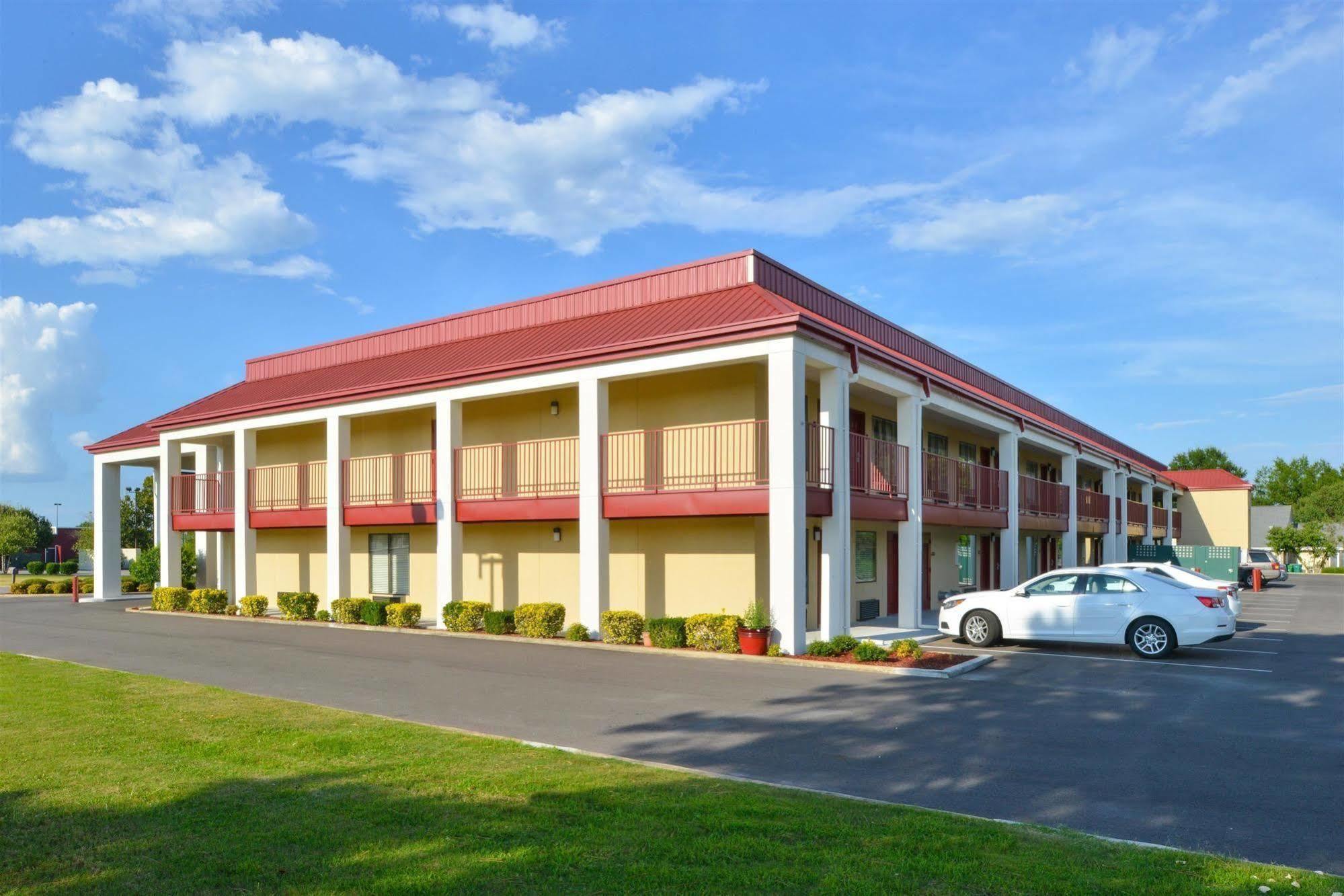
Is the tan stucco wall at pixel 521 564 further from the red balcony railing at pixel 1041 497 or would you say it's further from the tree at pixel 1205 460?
the tree at pixel 1205 460

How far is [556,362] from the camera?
63.4 ft

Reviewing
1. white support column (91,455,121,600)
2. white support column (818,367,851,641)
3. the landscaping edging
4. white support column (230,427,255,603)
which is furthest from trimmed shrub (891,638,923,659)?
white support column (91,455,121,600)

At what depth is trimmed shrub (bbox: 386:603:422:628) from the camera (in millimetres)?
21422

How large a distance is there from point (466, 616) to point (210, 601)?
386 inches

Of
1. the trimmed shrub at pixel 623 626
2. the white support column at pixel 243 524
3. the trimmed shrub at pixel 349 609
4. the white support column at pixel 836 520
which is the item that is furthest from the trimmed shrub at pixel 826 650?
the white support column at pixel 243 524

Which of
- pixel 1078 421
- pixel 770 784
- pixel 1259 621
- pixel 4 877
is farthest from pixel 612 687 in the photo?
pixel 1078 421

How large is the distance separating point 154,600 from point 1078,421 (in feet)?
119

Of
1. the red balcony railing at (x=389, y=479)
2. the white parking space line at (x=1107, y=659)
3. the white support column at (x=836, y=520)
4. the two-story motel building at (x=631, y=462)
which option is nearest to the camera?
the white parking space line at (x=1107, y=659)

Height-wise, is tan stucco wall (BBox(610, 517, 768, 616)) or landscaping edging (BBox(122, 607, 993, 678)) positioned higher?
tan stucco wall (BBox(610, 517, 768, 616))

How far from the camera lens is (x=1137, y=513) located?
4444 cm

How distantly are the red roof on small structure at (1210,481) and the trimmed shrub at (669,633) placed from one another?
46.8 metres

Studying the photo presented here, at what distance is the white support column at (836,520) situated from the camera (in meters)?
16.9

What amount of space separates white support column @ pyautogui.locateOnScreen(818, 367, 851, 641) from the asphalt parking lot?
2.19 meters

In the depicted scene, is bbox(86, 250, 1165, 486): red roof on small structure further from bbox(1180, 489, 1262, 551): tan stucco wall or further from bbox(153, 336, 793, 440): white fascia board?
bbox(1180, 489, 1262, 551): tan stucco wall
